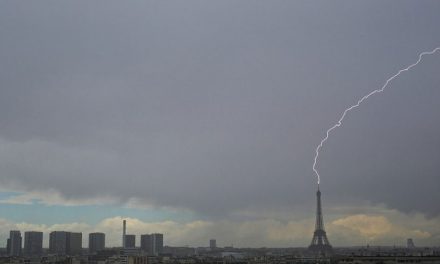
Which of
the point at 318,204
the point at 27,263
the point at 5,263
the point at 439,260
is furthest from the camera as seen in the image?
the point at 318,204

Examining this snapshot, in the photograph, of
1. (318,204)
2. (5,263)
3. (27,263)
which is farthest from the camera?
(318,204)

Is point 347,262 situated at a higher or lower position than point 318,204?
lower

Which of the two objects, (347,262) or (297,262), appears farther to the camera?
(297,262)

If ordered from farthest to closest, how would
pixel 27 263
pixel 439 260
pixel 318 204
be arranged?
1. pixel 318 204
2. pixel 27 263
3. pixel 439 260

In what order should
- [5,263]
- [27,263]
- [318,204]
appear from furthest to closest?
[318,204] < [27,263] < [5,263]

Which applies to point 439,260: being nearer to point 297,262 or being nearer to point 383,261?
point 383,261

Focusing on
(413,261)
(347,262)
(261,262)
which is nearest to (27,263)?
(261,262)

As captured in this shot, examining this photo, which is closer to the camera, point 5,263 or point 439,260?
point 439,260

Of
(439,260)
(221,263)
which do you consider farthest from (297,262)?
(439,260)

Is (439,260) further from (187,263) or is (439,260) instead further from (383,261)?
(187,263)
